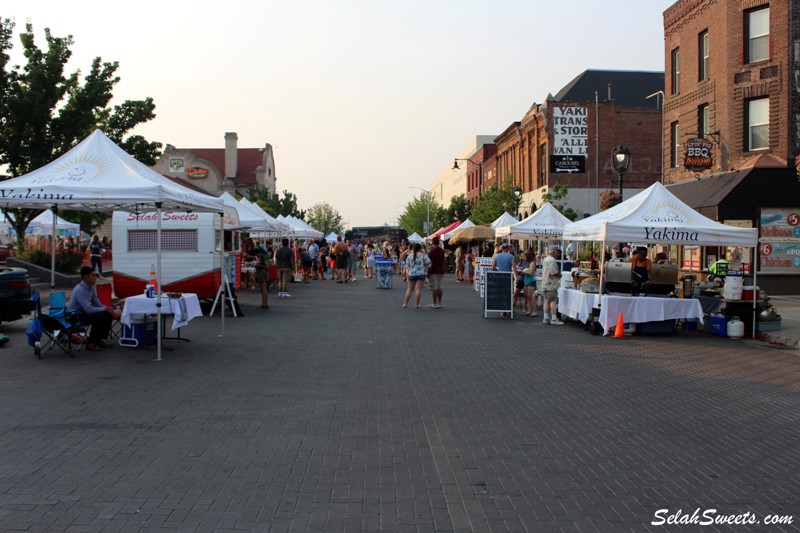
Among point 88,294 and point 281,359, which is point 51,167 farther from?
point 281,359

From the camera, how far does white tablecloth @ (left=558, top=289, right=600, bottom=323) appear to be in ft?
51.9

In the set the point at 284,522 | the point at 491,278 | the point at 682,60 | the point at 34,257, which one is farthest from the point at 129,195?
the point at 682,60

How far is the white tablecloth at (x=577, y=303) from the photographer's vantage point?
15812 millimetres

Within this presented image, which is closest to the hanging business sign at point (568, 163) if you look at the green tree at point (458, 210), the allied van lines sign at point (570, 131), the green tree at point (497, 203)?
the allied van lines sign at point (570, 131)

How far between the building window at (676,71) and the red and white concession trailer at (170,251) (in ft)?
67.5

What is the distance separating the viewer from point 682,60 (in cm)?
3003

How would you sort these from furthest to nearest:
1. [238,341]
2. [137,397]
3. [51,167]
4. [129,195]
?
[238,341] → [51,167] → [129,195] → [137,397]

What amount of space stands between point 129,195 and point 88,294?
1.83 metres

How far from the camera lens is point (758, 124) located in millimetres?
25219

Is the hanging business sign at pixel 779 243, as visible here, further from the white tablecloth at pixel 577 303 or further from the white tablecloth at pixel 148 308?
the white tablecloth at pixel 148 308

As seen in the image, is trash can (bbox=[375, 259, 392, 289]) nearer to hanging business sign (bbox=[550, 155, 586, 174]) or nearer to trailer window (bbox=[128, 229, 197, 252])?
trailer window (bbox=[128, 229, 197, 252])

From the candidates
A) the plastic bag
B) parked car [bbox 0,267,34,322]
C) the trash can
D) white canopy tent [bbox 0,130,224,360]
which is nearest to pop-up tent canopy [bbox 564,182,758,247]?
white canopy tent [bbox 0,130,224,360]

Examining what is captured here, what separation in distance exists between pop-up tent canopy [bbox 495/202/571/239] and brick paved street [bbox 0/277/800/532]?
13331 millimetres

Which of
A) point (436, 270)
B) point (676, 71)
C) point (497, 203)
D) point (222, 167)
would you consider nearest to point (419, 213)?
point (222, 167)
